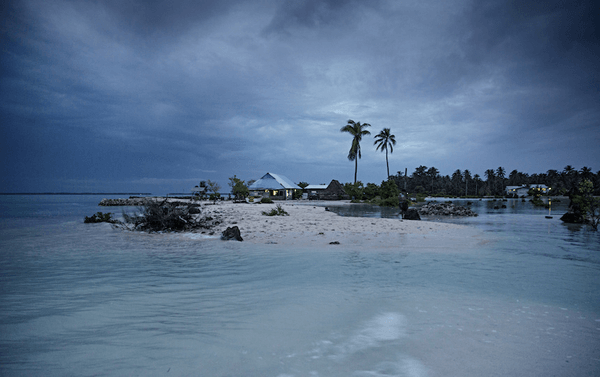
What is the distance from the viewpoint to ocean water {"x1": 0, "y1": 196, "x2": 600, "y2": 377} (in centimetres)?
250

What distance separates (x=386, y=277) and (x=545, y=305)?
2298 mm

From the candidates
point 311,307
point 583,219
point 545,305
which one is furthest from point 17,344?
point 583,219

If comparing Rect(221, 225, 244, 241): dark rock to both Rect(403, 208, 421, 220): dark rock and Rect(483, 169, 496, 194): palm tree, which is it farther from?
Rect(483, 169, 496, 194): palm tree

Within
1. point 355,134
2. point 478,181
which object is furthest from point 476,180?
point 355,134

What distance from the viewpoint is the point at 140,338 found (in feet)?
9.71

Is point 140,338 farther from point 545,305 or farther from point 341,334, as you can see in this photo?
point 545,305

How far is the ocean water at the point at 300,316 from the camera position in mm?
2496

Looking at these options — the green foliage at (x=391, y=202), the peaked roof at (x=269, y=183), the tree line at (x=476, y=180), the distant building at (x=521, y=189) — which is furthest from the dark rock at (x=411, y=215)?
the distant building at (x=521, y=189)

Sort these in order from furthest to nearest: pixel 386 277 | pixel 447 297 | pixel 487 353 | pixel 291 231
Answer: pixel 291 231, pixel 386 277, pixel 447 297, pixel 487 353

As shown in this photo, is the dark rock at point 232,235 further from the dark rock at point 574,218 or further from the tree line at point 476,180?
the tree line at point 476,180

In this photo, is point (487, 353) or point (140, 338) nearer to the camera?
point (487, 353)

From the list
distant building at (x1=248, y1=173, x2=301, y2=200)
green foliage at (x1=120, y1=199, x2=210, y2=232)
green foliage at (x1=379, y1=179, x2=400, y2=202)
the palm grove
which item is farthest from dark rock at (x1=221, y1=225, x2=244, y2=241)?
the palm grove

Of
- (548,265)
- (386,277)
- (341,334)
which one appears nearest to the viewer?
(341,334)

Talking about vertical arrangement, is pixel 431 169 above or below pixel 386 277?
above
